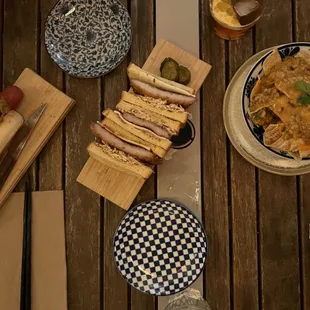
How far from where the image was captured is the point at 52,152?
1.42 meters

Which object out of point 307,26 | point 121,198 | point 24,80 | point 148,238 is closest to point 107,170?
point 121,198

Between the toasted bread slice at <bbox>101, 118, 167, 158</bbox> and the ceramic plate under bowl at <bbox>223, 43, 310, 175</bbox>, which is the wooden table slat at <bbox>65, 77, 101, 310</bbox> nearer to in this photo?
the toasted bread slice at <bbox>101, 118, 167, 158</bbox>

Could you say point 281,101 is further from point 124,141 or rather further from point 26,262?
point 26,262

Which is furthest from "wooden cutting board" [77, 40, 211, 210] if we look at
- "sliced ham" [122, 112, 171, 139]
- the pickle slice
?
"sliced ham" [122, 112, 171, 139]

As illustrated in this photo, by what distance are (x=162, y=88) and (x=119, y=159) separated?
198 mm

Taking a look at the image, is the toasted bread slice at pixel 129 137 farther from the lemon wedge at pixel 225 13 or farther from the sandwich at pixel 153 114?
the lemon wedge at pixel 225 13

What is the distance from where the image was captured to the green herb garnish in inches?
45.9

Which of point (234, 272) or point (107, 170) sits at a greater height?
point (107, 170)

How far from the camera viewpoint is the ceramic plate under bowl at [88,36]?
1392 millimetres

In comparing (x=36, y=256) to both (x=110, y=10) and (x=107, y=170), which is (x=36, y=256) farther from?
(x=110, y=10)

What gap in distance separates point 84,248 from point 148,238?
0.17 metres

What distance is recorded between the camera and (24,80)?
141cm

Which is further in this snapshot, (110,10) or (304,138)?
(110,10)

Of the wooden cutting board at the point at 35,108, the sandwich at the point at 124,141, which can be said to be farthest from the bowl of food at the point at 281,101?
the wooden cutting board at the point at 35,108
